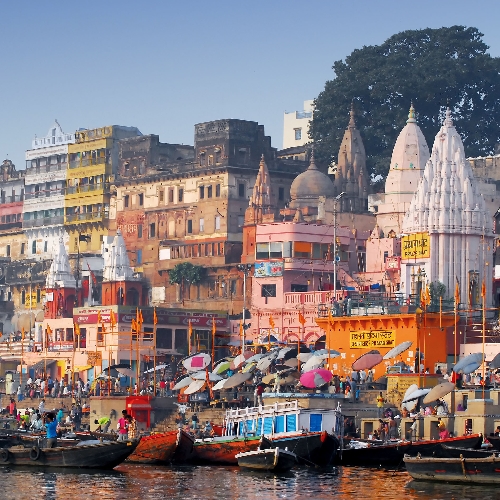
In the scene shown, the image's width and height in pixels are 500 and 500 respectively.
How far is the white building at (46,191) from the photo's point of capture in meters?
94.9

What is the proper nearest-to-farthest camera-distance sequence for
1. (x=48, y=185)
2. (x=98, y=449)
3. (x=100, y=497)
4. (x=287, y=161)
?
(x=100, y=497), (x=98, y=449), (x=287, y=161), (x=48, y=185)

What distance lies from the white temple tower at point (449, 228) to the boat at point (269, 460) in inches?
806

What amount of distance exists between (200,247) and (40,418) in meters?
35.4

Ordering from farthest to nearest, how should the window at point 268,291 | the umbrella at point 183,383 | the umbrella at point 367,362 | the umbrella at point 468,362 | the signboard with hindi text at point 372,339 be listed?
the window at point 268,291 < the signboard with hindi text at point 372,339 < the umbrella at point 183,383 < the umbrella at point 367,362 < the umbrella at point 468,362

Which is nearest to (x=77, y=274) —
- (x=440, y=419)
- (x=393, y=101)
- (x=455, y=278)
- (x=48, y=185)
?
(x=48, y=185)

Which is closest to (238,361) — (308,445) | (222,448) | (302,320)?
(302,320)

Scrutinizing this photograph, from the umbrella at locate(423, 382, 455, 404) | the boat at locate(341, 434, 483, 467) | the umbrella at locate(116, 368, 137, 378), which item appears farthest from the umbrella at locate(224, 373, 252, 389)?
the boat at locate(341, 434, 483, 467)

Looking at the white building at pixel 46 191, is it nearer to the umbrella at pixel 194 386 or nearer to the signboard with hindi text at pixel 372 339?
the signboard with hindi text at pixel 372 339

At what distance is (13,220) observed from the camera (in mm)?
100500

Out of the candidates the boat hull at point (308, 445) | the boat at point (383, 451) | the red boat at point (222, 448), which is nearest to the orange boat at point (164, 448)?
the red boat at point (222, 448)

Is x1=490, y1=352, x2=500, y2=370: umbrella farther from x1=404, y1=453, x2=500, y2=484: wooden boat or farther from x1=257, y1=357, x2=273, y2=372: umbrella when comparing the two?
x1=404, y1=453, x2=500, y2=484: wooden boat

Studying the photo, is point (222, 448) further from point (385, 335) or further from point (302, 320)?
point (302, 320)

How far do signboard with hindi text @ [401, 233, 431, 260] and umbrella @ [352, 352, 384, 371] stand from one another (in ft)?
29.5

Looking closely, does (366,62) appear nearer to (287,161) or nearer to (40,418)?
(287,161)
